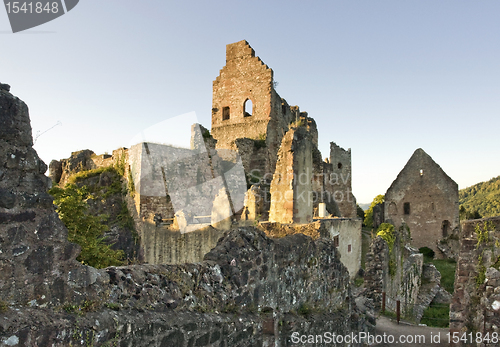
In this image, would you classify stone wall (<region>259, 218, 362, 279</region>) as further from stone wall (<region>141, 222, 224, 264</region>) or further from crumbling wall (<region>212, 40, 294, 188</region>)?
crumbling wall (<region>212, 40, 294, 188</region>)

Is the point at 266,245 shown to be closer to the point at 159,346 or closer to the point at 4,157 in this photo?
the point at 159,346

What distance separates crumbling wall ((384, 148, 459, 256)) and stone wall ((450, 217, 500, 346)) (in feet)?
72.2

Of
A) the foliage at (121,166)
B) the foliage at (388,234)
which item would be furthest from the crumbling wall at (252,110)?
the foliage at (388,234)

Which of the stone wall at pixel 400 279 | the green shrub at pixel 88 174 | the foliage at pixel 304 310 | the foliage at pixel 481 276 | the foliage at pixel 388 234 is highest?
the green shrub at pixel 88 174

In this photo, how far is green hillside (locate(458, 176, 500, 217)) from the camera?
44678mm

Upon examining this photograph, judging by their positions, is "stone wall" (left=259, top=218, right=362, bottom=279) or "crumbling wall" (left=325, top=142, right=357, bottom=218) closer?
"stone wall" (left=259, top=218, right=362, bottom=279)

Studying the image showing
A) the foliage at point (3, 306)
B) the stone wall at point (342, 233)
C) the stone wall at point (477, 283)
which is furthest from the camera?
the stone wall at point (342, 233)

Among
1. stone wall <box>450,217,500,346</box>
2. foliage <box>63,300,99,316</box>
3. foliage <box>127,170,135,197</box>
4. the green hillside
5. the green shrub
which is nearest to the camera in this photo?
foliage <box>63,300,99,316</box>

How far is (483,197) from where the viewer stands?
168 feet

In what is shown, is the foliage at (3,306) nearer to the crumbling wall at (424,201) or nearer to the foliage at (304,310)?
the foliage at (304,310)

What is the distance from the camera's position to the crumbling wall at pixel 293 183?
33.2ft

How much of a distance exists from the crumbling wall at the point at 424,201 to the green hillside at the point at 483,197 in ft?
60.3

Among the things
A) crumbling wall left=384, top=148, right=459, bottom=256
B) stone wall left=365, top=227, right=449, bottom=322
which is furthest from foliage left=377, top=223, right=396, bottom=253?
crumbling wall left=384, top=148, right=459, bottom=256

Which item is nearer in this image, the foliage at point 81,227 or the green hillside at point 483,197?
the foliage at point 81,227
